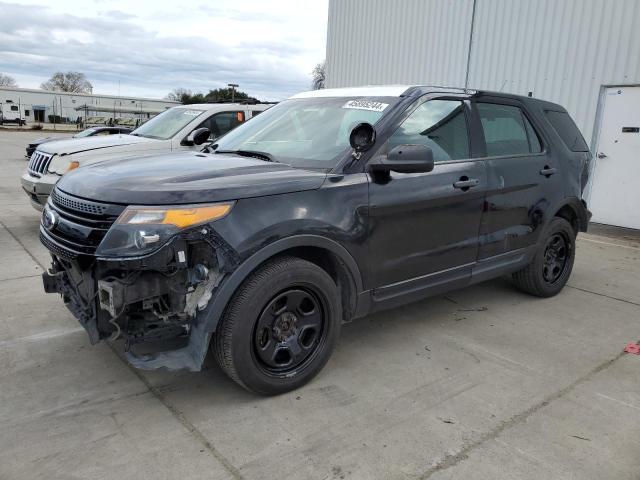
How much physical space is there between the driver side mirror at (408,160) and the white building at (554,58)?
6.79 m

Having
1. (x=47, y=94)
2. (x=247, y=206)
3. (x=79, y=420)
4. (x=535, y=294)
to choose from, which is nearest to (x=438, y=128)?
(x=247, y=206)

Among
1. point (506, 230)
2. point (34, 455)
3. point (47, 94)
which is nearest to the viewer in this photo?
point (34, 455)

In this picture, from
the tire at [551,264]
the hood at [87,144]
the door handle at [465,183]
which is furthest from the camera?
the hood at [87,144]

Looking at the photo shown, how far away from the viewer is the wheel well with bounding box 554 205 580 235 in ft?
16.5

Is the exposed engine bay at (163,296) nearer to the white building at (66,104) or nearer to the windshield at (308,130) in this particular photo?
the windshield at (308,130)

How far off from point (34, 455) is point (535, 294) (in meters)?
4.27

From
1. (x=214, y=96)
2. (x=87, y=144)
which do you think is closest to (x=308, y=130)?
(x=87, y=144)

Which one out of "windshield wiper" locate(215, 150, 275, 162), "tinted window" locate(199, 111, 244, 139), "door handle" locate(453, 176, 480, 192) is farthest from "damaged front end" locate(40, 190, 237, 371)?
"tinted window" locate(199, 111, 244, 139)

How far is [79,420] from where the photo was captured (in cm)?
282

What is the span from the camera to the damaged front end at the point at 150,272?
8.54 ft

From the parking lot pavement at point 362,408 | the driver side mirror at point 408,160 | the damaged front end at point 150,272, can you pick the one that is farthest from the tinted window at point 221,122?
the damaged front end at point 150,272

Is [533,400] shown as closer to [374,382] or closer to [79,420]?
[374,382]

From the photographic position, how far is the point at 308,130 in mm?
3762

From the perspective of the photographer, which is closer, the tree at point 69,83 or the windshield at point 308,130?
the windshield at point 308,130
